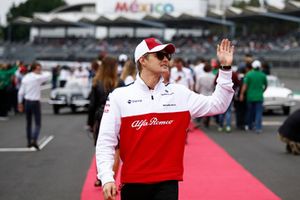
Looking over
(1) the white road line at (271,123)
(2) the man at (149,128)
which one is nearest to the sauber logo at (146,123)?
(2) the man at (149,128)

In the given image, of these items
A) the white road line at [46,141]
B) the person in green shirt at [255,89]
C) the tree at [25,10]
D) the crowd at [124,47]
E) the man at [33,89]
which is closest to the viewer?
the man at [33,89]

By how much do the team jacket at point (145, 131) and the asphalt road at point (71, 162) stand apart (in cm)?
461

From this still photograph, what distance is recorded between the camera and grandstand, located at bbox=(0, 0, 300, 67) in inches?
2457

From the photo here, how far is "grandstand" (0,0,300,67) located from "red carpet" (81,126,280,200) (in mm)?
36541

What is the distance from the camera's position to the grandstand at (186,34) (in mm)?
62406

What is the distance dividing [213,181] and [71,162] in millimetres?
3337

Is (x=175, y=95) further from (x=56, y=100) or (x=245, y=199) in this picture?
(x=56, y=100)

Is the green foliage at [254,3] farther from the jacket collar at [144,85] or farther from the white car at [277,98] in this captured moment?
the jacket collar at [144,85]

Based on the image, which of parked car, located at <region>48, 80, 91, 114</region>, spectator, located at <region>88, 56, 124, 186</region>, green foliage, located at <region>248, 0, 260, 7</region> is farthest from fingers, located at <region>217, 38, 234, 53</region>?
green foliage, located at <region>248, 0, 260, 7</region>

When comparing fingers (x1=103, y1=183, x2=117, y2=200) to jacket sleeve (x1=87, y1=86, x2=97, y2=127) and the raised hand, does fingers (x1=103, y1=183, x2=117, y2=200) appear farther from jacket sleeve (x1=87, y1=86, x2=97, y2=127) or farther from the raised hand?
jacket sleeve (x1=87, y1=86, x2=97, y2=127)

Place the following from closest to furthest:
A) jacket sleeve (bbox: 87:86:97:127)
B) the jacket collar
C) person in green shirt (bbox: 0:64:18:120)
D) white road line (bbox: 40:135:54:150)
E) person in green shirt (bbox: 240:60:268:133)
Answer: the jacket collar < jacket sleeve (bbox: 87:86:97:127) < white road line (bbox: 40:135:54:150) < person in green shirt (bbox: 240:60:268:133) < person in green shirt (bbox: 0:64:18:120)

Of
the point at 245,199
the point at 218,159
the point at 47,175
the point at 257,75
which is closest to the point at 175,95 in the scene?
the point at 245,199

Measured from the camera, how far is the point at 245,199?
29.6ft

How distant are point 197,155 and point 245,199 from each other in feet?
14.7
